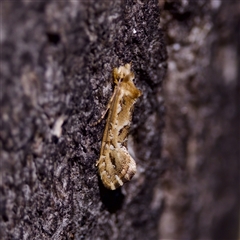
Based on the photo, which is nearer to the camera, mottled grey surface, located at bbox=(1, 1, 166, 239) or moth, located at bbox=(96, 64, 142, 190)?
mottled grey surface, located at bbox=(1, 1, 166, 239)

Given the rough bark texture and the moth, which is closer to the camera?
the rough bark texture

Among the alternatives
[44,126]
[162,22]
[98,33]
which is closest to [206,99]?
[162,22]

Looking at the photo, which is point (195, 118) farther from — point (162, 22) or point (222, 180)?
point (222, 180)

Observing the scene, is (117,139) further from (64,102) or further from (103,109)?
(64,102)

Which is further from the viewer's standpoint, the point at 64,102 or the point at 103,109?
the point at 103,109

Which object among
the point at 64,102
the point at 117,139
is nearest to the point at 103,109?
the point at 117,139
